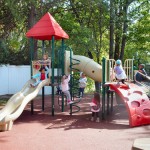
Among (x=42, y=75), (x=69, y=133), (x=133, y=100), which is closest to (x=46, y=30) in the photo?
(x=42, y=75)

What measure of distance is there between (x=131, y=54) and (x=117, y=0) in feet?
23.4

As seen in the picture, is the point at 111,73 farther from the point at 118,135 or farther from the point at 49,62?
the point at 118,135

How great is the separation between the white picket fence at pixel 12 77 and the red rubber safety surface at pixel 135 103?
369 inches

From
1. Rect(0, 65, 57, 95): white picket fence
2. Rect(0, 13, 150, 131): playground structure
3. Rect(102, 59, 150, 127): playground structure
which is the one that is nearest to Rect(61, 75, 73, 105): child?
Rect(0, 13, 150, 131): playground structure

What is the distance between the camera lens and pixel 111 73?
34.3 ft

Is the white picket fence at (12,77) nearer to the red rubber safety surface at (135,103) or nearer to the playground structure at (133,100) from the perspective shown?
the playground structure at (133,100)

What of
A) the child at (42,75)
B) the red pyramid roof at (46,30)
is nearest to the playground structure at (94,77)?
the red pyramid roof at (46,30)

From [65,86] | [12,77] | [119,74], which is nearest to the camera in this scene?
[119,74]

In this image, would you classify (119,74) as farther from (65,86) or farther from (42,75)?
(42,75)

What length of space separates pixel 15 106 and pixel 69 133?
189 cm

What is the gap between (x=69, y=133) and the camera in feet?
24.9

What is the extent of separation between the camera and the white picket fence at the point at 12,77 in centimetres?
1733

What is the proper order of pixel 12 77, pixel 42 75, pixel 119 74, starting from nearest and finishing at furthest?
Result: pixel 119 74 → pixel 42 75 → pixel 12 77

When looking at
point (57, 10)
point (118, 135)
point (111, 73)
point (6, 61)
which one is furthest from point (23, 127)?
point (57, 10)
